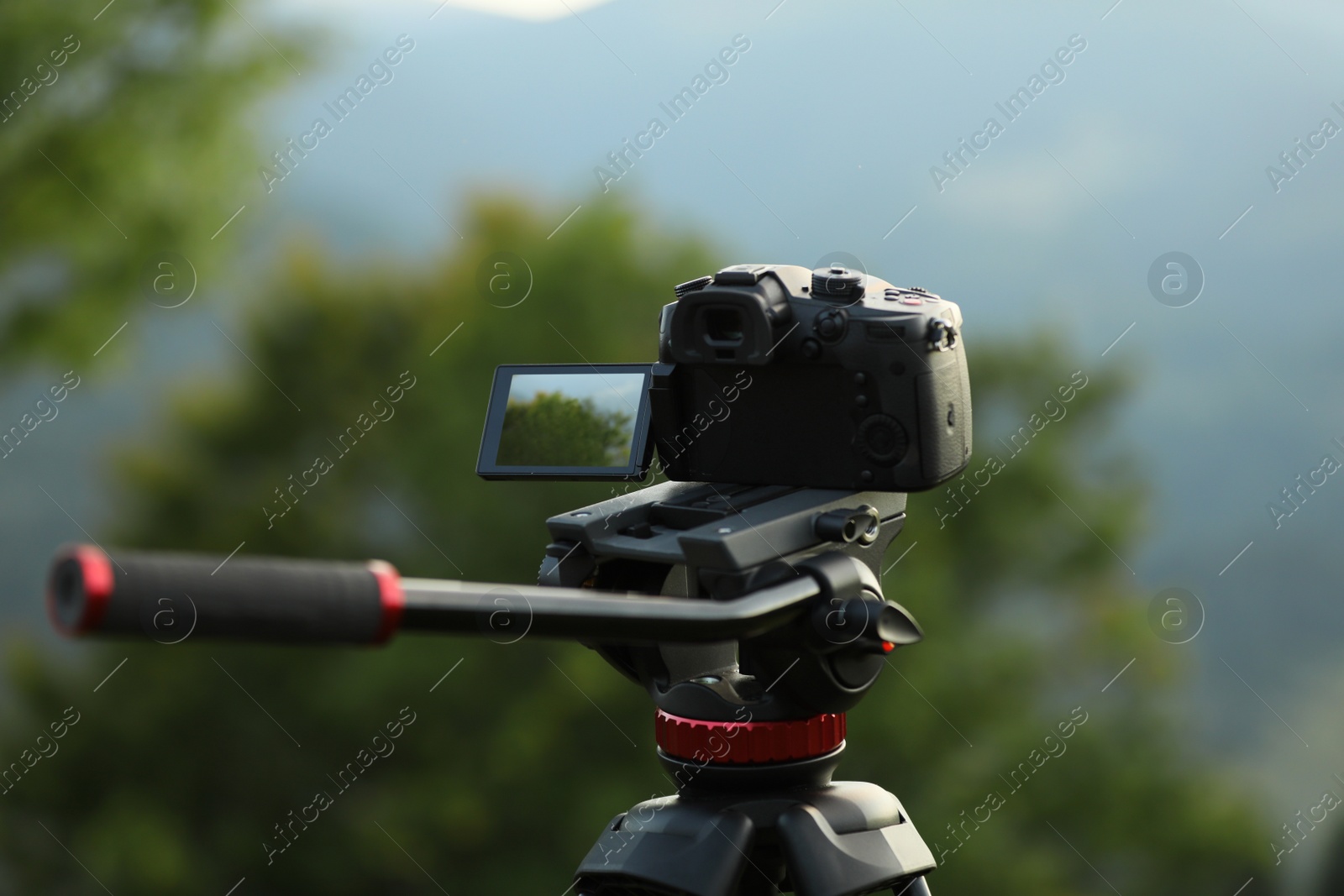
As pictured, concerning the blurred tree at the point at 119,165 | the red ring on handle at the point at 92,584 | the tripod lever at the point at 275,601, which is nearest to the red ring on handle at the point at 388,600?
the tripod lever at the point at 275,601

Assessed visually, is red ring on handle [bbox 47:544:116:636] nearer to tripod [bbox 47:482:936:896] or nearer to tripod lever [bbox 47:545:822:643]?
tripod lever [bbox 47:545:822:643]

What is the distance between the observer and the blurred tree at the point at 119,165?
4.34 meters

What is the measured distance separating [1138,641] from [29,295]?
431cm

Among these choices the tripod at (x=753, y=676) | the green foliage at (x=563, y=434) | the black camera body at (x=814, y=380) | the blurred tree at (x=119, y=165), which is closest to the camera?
the tripod at (x=753, y=676)

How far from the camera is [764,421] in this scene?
150 centimetres

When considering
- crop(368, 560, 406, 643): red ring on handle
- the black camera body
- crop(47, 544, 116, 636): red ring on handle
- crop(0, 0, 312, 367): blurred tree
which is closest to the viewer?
crop(47, 544, 116, 636): red ring on handle

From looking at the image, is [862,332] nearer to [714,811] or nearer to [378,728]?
[714,811]

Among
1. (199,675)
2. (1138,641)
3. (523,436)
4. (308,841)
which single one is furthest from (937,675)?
(523,436)

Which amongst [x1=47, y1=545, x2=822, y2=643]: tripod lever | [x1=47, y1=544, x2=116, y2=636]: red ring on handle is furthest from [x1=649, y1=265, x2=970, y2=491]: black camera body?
[x1=47, y1=544, x2=116, y2=636]: red ring on handle

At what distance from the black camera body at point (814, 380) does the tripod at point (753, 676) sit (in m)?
0.05

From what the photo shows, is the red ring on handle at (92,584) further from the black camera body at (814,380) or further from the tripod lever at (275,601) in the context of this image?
the black camera body at (814,380)

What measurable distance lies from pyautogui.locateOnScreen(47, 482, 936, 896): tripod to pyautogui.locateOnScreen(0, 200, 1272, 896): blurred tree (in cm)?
268

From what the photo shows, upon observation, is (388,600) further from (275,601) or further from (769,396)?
(769,396)

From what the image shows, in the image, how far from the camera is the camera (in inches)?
56.2
